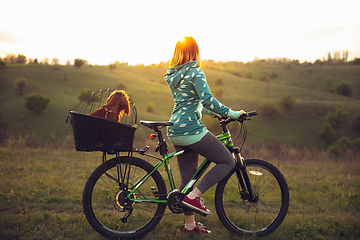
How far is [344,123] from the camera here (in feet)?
186

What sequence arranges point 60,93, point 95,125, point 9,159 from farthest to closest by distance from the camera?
point 60,93, point 9,159, point 95,125

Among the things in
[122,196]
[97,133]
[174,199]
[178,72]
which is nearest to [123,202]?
[122,196]

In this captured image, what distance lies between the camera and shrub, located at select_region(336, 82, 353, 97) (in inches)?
3342

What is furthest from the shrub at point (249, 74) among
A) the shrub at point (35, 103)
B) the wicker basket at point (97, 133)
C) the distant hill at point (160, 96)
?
the wicker basket at point (97, 133)

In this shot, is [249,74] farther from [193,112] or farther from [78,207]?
[193,112]

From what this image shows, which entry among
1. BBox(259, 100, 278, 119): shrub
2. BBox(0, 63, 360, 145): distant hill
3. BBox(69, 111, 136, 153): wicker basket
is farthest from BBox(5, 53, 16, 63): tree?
BBox(69, 111, 136, 153): wicker basket

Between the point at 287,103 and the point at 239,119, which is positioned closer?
the point at 239,119

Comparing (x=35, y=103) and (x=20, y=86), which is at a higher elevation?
(x=20, y=86)

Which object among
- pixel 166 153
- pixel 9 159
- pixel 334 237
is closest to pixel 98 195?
pixel 166 153

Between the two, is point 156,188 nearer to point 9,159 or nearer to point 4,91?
point 9,159

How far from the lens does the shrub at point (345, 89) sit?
84.9m

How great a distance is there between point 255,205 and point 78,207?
272 cm

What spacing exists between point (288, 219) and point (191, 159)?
1870mm

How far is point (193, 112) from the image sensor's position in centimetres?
298
